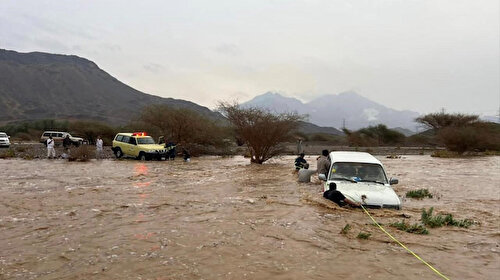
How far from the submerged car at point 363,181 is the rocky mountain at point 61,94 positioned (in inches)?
3489

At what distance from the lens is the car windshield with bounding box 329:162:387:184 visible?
10016 millimetres

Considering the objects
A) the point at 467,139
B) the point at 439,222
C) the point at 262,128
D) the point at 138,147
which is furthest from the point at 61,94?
the point at 439,222

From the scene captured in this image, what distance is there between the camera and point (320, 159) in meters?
13.3

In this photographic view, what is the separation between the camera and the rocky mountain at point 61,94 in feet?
339

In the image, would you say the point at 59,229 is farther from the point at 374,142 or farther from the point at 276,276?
the point at 374,142

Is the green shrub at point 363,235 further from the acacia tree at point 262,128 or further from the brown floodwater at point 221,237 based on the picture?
the acacia tree at point 262,128

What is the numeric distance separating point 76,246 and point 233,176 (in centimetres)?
1204

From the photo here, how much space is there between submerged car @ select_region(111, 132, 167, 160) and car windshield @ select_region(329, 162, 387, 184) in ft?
57.6

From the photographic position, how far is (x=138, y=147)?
26.2 meters

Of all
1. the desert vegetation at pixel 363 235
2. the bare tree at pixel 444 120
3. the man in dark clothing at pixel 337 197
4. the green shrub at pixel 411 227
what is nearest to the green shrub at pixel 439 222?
the green shrub at pixel 411 227

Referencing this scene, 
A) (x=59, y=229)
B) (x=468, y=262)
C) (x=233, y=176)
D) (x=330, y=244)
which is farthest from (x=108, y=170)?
(x=468, y=262)

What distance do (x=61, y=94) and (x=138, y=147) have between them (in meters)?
103

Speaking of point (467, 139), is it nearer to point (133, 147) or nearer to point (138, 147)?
point (138, 147)

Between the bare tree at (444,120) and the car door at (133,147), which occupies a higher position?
the bare tree at (444,120)
